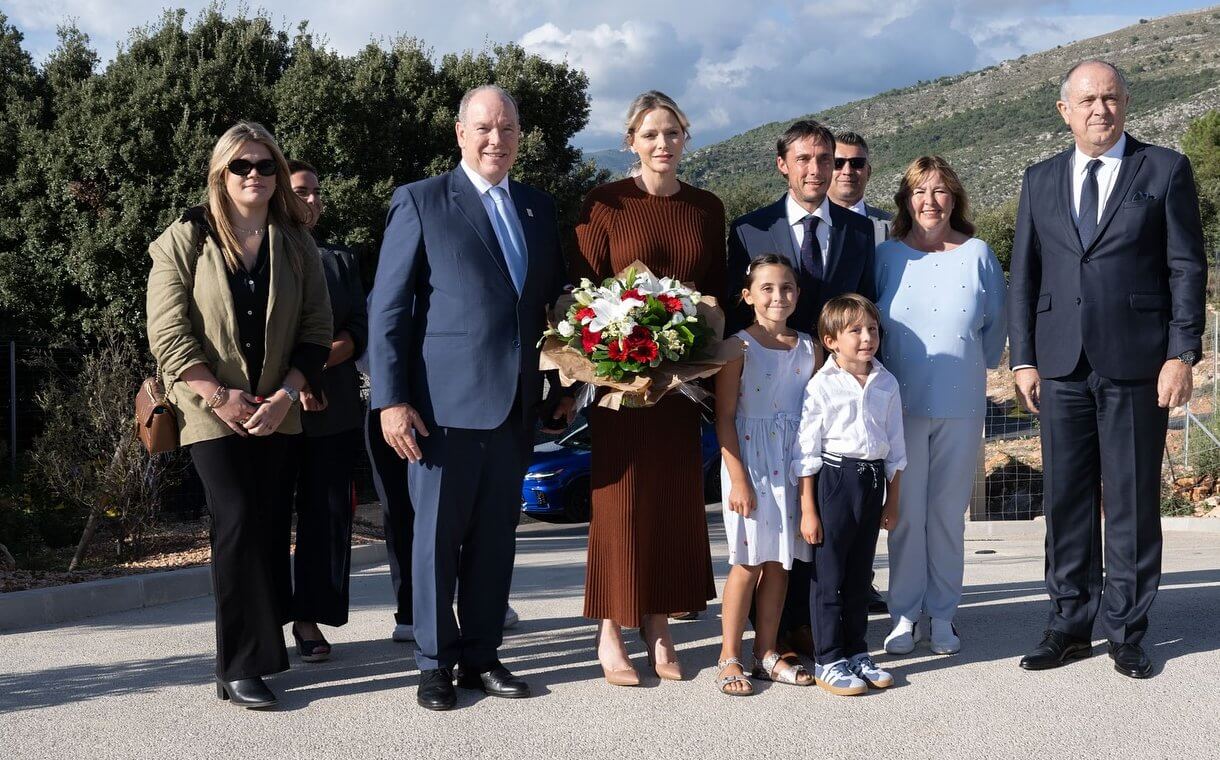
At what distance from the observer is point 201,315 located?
4547 mm

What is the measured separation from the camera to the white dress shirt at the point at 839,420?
15.7 feet

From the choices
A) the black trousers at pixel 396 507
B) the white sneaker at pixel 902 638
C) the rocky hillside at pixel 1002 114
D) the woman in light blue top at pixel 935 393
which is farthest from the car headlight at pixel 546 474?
the rocky hillside at pixel 1002 114

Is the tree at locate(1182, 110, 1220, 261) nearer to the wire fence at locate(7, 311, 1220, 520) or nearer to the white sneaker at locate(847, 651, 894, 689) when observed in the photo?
the wire fence at locate(7, 311, 1220, 520)

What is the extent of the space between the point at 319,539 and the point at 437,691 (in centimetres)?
119

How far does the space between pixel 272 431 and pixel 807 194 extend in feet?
8.68

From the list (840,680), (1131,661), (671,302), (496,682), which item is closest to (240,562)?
(496,682)

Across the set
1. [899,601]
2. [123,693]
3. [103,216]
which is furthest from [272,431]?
[103,216]

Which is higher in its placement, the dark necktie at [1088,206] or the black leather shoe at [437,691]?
the dark necktie at [1088,206]

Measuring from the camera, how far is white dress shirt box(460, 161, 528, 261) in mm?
4750

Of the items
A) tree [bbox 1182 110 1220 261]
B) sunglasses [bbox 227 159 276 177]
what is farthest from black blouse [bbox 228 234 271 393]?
tree [bbox 1182 110 1220 261]

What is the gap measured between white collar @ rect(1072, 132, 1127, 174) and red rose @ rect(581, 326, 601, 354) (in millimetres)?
2442

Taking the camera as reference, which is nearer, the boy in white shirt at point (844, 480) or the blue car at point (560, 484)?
the boy in white shirt at point (844, 480)

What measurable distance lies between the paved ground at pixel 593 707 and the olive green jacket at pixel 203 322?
1.17 metres

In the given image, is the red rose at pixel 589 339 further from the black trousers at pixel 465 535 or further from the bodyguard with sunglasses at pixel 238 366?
the bodyguard with sunglasses at pixel 238 366
